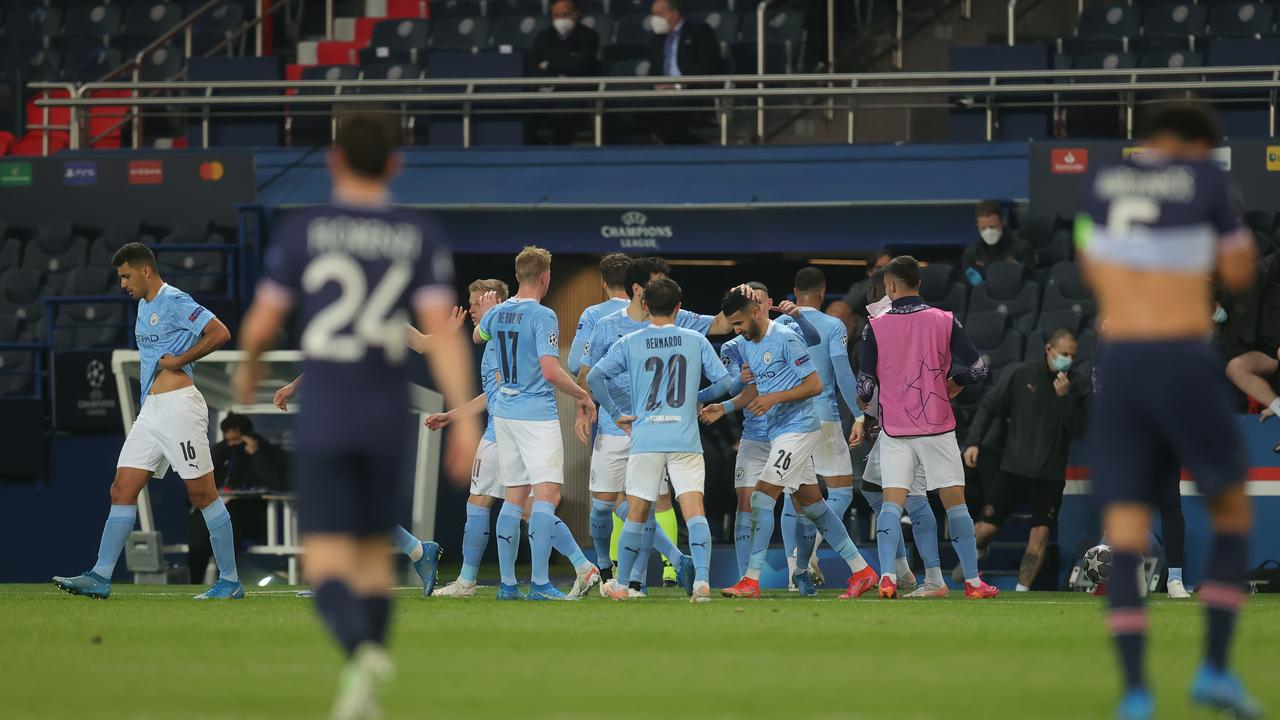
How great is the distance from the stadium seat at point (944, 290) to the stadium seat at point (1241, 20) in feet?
17.9

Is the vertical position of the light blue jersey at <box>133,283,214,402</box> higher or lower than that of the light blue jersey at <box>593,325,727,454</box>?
higher

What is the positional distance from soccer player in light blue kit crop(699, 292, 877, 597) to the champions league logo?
6.01m

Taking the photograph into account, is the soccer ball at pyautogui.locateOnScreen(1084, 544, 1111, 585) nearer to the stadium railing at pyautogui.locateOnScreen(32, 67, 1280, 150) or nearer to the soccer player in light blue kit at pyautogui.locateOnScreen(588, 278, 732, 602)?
the soccer player in light blue kit at pyautogui.locateOnScreen(588, 278, 732, 602)

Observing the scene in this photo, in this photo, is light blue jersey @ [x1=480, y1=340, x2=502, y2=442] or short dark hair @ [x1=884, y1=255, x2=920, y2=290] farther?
short dark hair @ [x1=884, y1=255, x2=920, y2=290]

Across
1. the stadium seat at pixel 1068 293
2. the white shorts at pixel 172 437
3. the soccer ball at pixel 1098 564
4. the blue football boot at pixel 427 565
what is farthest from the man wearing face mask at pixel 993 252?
the white shorts at pixel 172 437

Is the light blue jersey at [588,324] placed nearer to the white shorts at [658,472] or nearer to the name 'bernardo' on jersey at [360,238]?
the white shorts at [658,472]

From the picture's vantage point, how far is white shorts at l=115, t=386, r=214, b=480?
1270cm

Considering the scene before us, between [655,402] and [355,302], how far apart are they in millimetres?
5975

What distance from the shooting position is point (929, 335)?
1339 centimetres

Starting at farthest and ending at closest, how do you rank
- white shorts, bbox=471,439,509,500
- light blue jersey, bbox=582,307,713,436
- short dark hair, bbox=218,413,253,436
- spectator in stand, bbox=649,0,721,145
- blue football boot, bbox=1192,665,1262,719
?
spectator in stand, bbox=649,0,721,145 → short dark hair, bbox=218,413,253,436 → light blue jersey, bbox=582,307,713,436 → white shorts, bbox=471,439,509,500 → blue football boot, bbox=1192,665,1262,719

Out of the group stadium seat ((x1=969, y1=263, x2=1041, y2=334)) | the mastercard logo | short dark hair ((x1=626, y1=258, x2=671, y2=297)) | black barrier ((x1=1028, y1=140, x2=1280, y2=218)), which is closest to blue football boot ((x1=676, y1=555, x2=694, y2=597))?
short dark hair ((x1=626, y1=258, x2=671, y2=297))

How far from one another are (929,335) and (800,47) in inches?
339

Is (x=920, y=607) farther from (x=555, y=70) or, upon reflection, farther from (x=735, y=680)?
(x=555, y=70)

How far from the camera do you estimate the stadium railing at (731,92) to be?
18.8 metres
